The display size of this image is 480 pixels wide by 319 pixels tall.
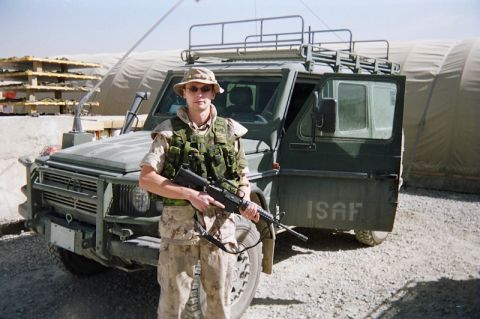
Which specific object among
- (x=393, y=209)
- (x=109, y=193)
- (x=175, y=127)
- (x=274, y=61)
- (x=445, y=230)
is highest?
(x=274, y=61)

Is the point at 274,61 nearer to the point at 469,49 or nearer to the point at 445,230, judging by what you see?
the point at 445,230

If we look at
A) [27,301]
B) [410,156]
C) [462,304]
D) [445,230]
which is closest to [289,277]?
[462,304]

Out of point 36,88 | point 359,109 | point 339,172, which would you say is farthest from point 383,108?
point 36,88

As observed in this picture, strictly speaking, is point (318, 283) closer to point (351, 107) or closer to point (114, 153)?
point (351, 107)

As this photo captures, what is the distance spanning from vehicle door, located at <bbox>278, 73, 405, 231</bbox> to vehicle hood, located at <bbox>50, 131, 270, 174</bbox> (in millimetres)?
404

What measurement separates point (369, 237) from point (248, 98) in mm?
2242

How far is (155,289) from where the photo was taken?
437 cm

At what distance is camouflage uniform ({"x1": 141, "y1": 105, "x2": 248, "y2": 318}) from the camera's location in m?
2.73

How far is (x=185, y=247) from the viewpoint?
278 centimetres

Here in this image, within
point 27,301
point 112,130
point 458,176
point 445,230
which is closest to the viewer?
point 27,301

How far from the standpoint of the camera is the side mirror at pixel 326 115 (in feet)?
13.7

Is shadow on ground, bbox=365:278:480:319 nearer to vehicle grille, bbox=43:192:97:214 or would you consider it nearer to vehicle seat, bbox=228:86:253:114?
vehicle seat, bbox=228:86:253:114

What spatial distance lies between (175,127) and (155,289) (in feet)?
7.10

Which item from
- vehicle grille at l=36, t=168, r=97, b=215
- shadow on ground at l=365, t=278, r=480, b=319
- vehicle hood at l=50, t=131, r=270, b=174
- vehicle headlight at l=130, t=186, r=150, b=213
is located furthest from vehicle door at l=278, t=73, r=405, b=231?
vehicle grille at l=36, t=168, r=97, b=215
